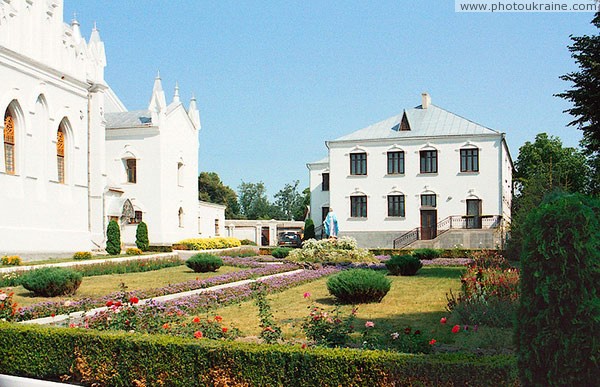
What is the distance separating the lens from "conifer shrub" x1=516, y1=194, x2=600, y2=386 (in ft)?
13.6

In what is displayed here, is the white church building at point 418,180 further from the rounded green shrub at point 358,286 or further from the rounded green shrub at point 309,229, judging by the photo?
the rounded green shrub at point 358,286

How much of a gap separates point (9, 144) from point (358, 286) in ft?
63.9

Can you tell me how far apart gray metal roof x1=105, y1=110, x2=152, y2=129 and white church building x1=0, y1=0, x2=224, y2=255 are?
11 cm

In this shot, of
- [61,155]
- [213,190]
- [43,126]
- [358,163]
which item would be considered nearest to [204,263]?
[43,126]

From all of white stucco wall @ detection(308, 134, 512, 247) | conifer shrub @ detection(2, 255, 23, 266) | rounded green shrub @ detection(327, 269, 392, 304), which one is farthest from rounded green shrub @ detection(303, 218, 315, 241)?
rounded green shrub @ detection(327, 269, 392, 304)

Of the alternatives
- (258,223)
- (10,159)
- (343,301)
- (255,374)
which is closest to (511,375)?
(255,374)

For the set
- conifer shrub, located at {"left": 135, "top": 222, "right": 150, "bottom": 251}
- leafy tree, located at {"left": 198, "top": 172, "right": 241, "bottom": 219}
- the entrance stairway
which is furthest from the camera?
leafy tree, located at {"left": 198, "top": 172, "right": 241, "bottom": 219}

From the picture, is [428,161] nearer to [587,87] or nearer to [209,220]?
[209,220]

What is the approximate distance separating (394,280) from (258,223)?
144 ft

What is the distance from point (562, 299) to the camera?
425 centimetres

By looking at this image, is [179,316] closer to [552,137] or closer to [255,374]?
[255,374]

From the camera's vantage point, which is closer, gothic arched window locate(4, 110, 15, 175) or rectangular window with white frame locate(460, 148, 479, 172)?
gothic arched window locate(4, 110, 15, 175)

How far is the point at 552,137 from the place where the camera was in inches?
2221

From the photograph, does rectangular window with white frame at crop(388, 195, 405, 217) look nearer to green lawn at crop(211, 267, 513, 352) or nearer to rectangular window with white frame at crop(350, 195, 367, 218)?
rectangular window with white frame at crop(350, 195, 367, 218)
